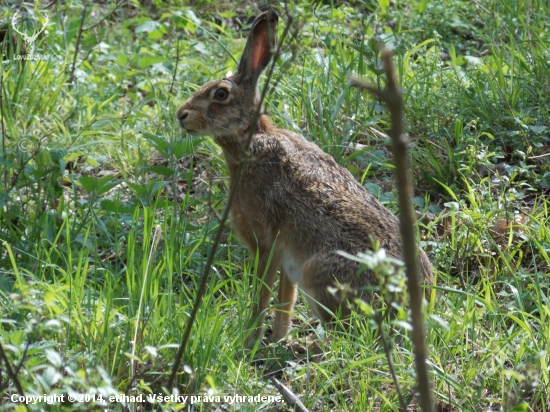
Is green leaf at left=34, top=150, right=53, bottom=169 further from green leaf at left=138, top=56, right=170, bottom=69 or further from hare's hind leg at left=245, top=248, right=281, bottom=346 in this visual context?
green leaf at left=138, top=56, right=170, bottom=69

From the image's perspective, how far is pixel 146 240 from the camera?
3820mm

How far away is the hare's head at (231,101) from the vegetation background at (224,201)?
0.71 feet

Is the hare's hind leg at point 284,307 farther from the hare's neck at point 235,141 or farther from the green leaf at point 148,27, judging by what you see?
the green leaf at point 148,27

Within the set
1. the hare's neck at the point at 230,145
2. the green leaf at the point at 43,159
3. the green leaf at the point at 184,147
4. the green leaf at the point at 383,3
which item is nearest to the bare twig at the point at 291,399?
the green leaf at the point at 184,147

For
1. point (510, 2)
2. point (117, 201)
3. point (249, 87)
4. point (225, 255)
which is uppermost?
point (510, 2)

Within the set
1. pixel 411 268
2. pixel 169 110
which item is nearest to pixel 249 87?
pixel 169 110

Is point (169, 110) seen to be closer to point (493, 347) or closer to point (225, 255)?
point (225, 255)

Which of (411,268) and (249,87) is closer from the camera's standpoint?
(411,268)

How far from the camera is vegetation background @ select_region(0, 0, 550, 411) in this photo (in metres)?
3.20

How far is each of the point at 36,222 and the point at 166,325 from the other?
5.23 feet

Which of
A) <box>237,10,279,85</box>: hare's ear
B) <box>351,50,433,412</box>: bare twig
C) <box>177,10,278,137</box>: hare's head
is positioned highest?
<box>351,50,433,412</box>: bare twig

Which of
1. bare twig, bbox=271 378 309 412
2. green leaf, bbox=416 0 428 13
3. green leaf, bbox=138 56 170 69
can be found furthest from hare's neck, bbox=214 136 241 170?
green leaf, bbox=416 0 428 13

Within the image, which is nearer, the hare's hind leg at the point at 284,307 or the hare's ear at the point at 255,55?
the hare's hind leg at the point at 284,307

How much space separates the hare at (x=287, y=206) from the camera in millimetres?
4039
